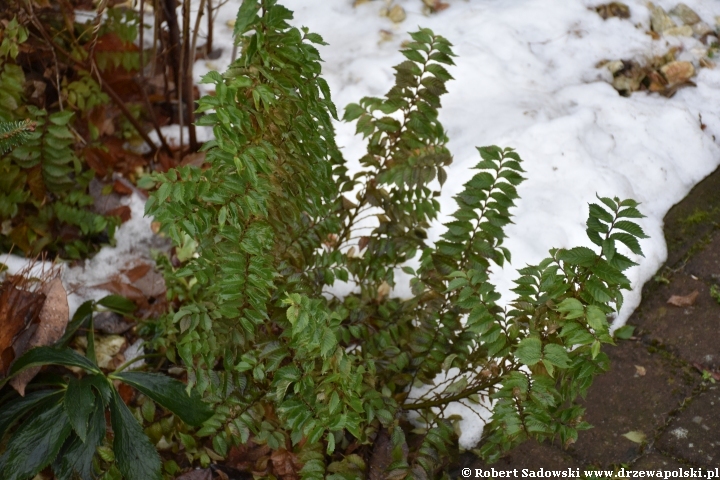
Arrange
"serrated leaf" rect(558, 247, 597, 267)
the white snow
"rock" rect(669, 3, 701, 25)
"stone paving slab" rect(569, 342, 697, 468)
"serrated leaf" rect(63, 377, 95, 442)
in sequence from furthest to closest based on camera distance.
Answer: "rock" rect(669, 3, 701, 25), the white snow, "stone paving slab" rect(569, 342, 697, 468), "serrated leaf" rect(63, 377, 95, 442), "serrated leaf" rect(558, 247, 597, 267)

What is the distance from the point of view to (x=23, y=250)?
2654 mm

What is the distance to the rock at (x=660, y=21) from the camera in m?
3.67

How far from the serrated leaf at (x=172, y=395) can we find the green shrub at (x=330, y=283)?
0.05 m

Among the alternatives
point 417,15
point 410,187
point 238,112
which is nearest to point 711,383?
point 410,187

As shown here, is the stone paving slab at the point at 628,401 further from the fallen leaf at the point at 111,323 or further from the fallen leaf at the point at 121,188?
the fallen leaf at the point at 121,188

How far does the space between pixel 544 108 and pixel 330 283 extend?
5.25ft

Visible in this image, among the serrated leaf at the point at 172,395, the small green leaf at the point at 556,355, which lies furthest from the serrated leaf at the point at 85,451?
the small green leaf at the point at 556,355

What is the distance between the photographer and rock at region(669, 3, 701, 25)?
3.76m

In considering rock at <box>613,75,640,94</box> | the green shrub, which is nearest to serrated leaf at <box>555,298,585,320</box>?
the green shrub

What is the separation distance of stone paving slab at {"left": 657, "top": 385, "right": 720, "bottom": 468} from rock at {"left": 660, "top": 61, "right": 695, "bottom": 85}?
171 cm

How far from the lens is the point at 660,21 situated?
368 cm

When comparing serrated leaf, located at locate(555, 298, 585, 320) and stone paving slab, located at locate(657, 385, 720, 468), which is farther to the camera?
stone paving slab, located at locate(657, 385, 720, 468)

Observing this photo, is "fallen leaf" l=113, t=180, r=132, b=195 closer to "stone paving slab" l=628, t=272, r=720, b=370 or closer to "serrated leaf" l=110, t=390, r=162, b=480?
"serrated leaf" l=110, t=390, r=162, b=480

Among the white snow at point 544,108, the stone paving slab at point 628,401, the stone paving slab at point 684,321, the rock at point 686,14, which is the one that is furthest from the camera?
the rock at point 686,14
